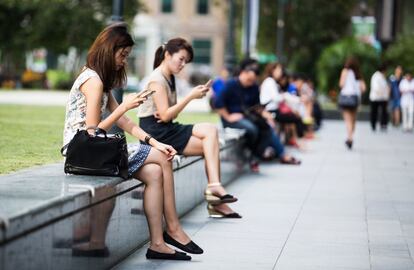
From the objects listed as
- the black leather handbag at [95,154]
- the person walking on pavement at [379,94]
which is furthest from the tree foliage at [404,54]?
the black leather handbag at [95,154]

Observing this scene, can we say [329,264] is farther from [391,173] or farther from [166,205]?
[391,173]

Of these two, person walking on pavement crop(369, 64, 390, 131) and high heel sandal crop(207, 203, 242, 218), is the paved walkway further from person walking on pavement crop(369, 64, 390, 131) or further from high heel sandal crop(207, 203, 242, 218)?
person walking on pavement crop(369, 64, 390, 131)

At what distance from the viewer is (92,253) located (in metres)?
6.20

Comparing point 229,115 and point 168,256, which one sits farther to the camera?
point 229,115

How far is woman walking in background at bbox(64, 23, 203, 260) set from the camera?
6.76 meters

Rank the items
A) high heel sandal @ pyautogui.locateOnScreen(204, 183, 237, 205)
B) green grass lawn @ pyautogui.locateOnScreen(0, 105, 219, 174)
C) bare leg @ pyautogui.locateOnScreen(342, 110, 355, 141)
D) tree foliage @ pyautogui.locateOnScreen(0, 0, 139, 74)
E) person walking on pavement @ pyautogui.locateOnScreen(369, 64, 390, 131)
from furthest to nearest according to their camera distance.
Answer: tree foliage @ pyautogui.locateOnScreen(0, 0, 139, 74), person walking on pavement @ pyautogui.locateOnScreen(369, 64, 390, 131), bare leg @ pyautogui.locateOnScreen(342, 110, 355, 141), high heel sandal @ pyautogui.locateOnScreen(204, 183, 237, 205), green grass lawn @ pyautogui.locateOnScreen(0, 105, 219, 174)

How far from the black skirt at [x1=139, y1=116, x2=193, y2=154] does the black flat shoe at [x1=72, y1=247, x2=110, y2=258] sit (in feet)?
8.19

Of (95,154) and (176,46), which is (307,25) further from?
(95,154)

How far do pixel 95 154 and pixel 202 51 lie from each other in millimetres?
74534

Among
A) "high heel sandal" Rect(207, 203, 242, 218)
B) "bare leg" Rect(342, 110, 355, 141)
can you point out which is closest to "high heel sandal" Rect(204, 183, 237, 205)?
"high heel sandal" Rect(207, 203, 242, 218)

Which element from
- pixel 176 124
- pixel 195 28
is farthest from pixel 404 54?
pixel 195 28

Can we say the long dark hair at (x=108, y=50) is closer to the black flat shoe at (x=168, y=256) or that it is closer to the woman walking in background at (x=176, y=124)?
the black flat shoe at (x=168, y=256)

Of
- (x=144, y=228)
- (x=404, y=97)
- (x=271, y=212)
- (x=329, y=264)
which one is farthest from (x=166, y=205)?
(x=404, y=97)

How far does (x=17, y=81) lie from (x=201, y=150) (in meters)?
46.0
